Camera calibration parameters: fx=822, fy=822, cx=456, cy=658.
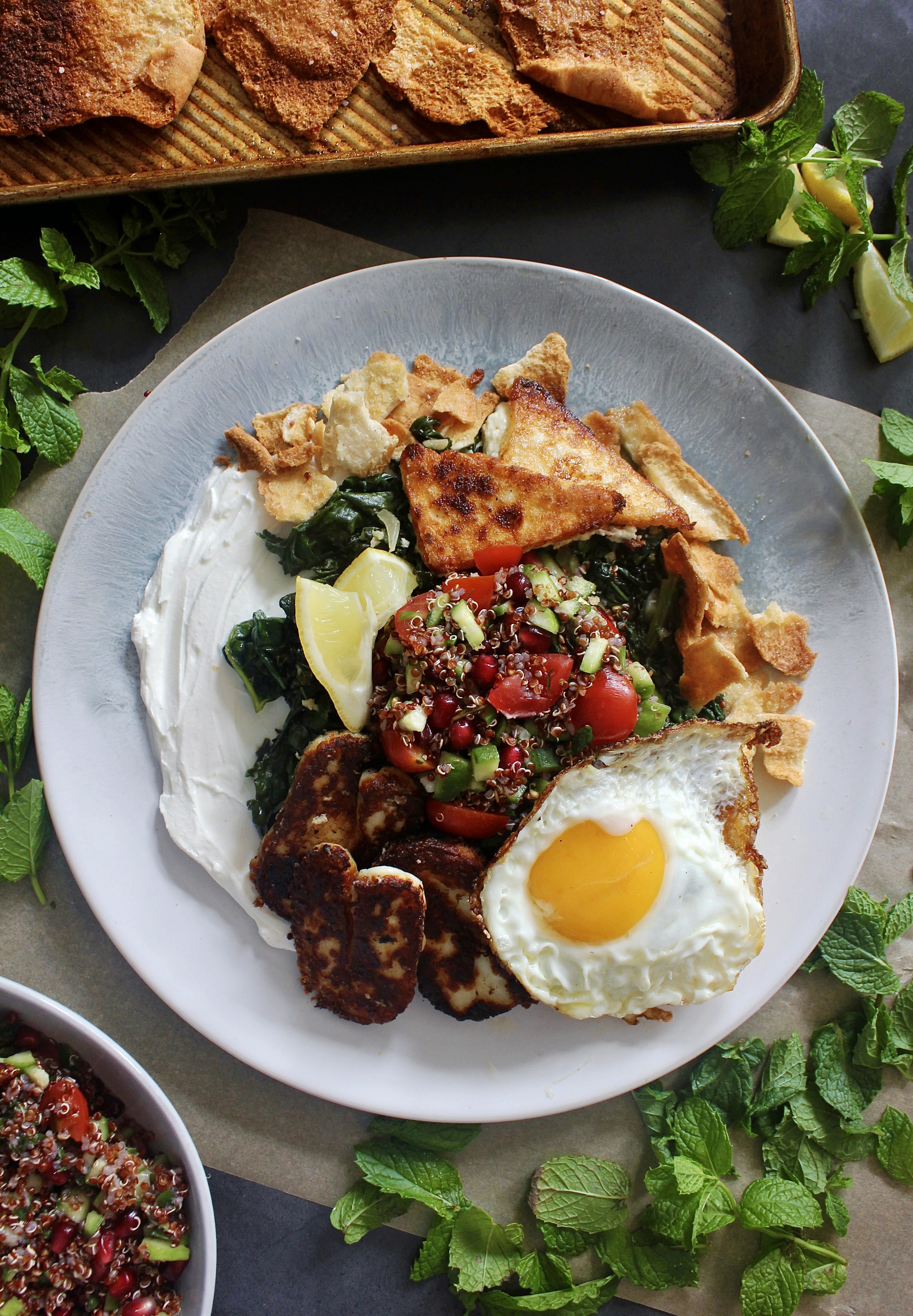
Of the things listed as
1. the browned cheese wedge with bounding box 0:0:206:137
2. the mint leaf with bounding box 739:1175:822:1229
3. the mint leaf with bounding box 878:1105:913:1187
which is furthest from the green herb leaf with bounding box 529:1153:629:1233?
the browned cheese wedge with bounding box 0:0:206:137

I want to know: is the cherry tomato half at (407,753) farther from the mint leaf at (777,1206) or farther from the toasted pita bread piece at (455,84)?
the toasted pita bread piece at (455,84)

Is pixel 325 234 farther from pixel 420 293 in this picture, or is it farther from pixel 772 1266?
pixel 772 1266

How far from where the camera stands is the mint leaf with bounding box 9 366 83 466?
11.4ft

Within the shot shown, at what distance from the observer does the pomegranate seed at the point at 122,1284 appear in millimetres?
2980

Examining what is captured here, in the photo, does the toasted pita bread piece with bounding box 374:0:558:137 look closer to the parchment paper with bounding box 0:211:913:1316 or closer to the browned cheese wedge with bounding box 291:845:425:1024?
the parchment paper with bounding box 0:211:913:1316

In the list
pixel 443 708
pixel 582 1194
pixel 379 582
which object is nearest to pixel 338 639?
pixel 379 582

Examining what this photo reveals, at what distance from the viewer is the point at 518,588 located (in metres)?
3.01

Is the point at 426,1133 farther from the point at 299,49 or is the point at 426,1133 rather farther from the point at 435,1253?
the point at 299,49

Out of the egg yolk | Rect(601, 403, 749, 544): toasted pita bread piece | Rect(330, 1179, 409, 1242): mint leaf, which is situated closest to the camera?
the egg yolk

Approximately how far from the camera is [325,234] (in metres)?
3.68

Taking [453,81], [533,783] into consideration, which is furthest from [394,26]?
[533,783]

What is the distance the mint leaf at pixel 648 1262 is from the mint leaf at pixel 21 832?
2.85 m

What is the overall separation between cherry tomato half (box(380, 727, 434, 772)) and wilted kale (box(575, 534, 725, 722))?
3.60 ft

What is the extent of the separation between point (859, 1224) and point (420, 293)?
4.43 m
